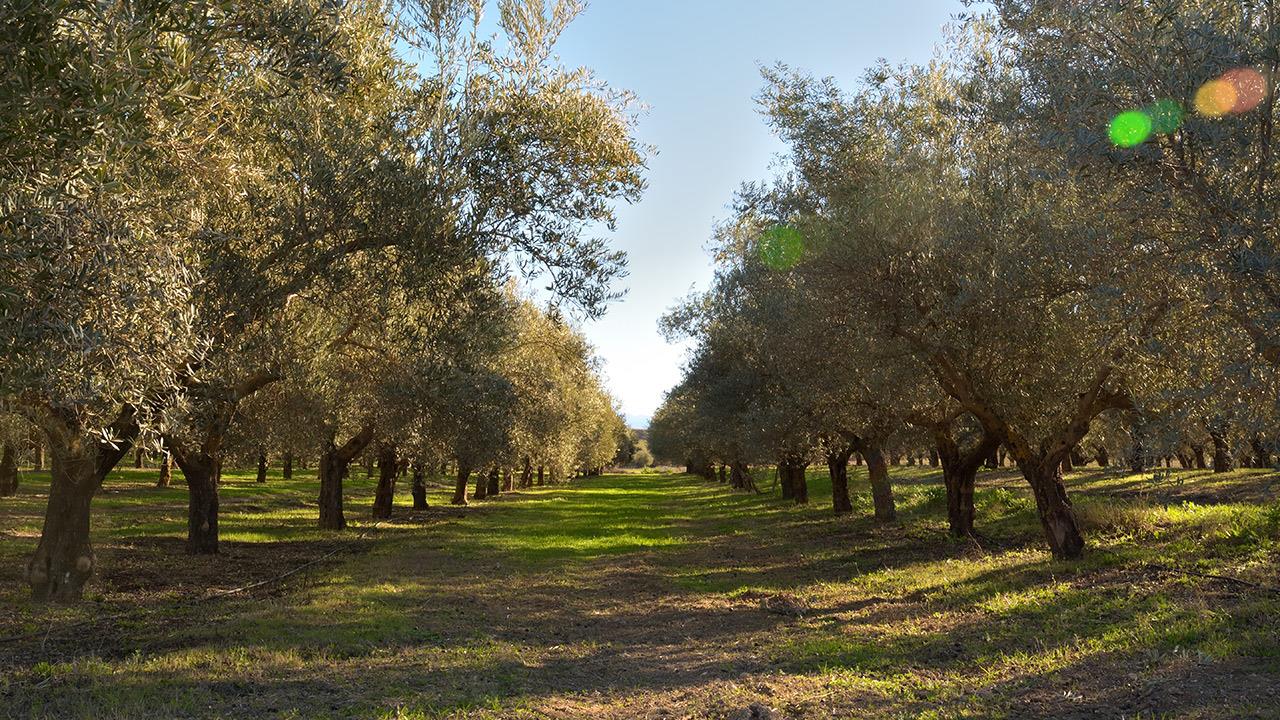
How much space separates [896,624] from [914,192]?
830 cm

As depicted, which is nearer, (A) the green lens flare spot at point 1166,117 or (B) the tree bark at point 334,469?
(A) the green lens flare spot at point 1166,117

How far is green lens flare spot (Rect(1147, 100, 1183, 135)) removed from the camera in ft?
31.2

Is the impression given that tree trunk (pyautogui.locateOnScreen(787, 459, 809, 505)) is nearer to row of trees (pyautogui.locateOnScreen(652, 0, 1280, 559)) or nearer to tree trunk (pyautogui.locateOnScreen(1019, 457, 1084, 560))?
row of trees (pyautogui.locateOnScreen(652, 0, 1280, 559))

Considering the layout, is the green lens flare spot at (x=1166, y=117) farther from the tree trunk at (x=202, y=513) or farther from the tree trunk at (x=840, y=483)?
the tree trunk at (x=840, y=483)

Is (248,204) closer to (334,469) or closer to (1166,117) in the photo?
(1166,117)

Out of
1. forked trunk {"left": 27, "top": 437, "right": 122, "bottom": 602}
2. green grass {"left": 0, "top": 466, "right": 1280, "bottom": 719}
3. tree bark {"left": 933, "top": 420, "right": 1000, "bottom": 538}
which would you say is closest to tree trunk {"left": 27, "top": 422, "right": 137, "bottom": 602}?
forked trunk {"left": 27, "top": 437, "right": 122, "bottom": 602}

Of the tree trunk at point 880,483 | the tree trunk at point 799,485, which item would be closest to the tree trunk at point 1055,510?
the tree trunk at point 880,483

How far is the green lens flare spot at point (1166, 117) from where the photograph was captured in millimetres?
9508

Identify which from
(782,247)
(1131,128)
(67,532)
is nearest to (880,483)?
(782,247)

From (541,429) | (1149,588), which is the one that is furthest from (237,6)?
(541,429)

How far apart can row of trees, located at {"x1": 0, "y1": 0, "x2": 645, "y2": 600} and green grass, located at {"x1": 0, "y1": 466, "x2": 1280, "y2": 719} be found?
3.36 m

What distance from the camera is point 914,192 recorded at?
16.5 meters

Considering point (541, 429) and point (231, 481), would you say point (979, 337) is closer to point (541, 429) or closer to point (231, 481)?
point (541, 429)

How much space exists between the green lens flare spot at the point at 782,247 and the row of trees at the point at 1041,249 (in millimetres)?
95
